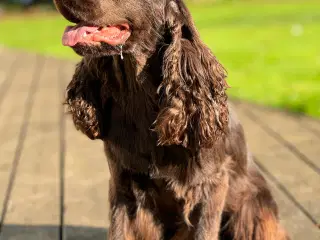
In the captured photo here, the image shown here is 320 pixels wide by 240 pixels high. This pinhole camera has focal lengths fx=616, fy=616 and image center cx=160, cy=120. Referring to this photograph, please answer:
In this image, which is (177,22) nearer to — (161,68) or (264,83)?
(161,68)

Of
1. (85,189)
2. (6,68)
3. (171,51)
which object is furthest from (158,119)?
(6,68)

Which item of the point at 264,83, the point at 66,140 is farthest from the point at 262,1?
the point at 66,140

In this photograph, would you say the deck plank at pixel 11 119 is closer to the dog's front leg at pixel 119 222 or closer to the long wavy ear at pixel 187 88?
the dog's front leg at pixel 119 222

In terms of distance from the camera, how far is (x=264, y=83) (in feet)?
27.9

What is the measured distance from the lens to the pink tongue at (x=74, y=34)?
9.05ft

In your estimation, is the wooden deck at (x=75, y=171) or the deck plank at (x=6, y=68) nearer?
the wooden deck at (x=75, y=171)

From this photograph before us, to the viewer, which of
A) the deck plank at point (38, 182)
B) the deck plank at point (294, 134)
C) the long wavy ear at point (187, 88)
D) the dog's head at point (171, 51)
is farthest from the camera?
the deck plank at point (294, 134)

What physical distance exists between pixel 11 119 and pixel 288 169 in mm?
3547

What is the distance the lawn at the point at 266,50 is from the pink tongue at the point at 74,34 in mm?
4203

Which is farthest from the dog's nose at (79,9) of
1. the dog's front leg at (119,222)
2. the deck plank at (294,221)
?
the deck plank at (294,221)

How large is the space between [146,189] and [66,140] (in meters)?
3.03

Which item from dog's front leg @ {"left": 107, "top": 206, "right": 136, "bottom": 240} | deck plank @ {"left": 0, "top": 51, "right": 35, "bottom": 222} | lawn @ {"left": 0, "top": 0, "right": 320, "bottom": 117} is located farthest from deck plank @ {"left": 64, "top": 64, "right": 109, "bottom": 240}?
lawn @ {"left": 0, "top": 0, "right": 320, "bottom": 117}

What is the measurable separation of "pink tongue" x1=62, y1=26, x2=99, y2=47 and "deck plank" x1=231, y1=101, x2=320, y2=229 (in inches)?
82.5

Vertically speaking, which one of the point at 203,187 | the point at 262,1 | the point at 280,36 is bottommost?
the point at 262,1
